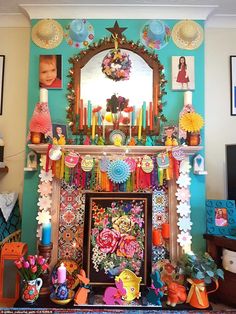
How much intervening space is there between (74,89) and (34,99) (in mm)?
309

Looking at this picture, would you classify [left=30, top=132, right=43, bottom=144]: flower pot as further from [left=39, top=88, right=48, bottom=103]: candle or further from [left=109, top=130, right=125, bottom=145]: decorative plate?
[left=109, top=130, right=125, bottom=145]: decorative plate

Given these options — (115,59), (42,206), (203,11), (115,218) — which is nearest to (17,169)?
(42,206)

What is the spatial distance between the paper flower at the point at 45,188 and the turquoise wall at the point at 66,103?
12cm

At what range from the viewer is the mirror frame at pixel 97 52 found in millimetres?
2045

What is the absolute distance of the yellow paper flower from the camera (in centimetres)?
191

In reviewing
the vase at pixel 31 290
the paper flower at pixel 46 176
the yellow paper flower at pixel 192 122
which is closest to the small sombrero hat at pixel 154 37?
the yellow paper flower at pixel 192 122

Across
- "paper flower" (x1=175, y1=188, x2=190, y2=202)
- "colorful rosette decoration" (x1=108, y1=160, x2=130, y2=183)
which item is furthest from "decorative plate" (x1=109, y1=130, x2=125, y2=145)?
"paper flower" (x1=175, y1=188, x2=190, y2=202)

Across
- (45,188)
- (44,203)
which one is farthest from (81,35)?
(44,203)

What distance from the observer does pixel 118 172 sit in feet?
6.08

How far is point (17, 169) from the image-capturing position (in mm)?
2189

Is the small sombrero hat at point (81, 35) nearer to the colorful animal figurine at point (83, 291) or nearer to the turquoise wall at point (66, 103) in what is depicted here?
the turquoise wall at point (66, 103)

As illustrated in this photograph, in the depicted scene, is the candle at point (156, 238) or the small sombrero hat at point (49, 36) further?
the small sombrero hat at point (49, 36)

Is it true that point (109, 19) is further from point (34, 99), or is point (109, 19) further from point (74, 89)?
point (34, 99)

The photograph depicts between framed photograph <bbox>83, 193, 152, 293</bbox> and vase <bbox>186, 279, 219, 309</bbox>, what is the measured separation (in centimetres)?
26
